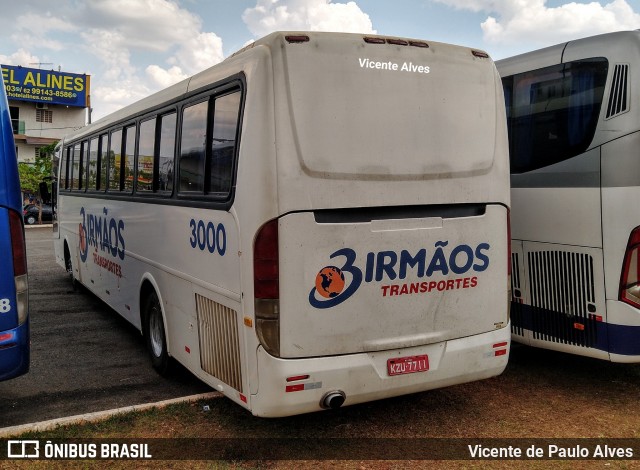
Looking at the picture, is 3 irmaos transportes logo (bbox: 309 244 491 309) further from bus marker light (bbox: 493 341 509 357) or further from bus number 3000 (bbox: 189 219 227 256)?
bus number 3000 (bbox: 189 219 227 256)

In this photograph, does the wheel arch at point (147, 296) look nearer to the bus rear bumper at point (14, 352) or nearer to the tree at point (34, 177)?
the bus rear bumper at point (14, 352)

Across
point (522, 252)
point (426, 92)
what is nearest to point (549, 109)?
point (522, 252)

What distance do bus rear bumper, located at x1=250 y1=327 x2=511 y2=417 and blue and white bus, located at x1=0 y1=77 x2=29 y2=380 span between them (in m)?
1.92

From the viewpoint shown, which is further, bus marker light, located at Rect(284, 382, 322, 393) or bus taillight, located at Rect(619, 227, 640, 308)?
bus taillight, located at Rect(619, 227, 640, 308)

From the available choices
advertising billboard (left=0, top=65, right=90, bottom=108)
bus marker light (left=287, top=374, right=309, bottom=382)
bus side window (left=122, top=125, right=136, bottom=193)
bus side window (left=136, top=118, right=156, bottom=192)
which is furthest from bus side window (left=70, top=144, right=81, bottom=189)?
advertising billboard (left=0, top=65, right=90, bottom=108)

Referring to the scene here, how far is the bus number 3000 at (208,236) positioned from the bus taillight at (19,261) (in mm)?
1350

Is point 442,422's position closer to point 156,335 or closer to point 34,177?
point 156,335

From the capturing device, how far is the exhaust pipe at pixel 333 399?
425cm

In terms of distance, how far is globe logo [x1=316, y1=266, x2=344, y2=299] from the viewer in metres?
4.22

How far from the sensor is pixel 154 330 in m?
6.66

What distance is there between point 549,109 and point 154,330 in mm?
4861

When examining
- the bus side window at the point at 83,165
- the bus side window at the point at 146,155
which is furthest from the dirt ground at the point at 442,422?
the bus side window at the point at 83,165

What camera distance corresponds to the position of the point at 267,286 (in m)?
4.09

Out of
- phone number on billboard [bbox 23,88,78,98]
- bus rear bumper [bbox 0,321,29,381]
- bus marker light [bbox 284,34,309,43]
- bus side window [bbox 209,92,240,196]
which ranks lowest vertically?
bus rear bumper [bbox 0,321,29,381]
